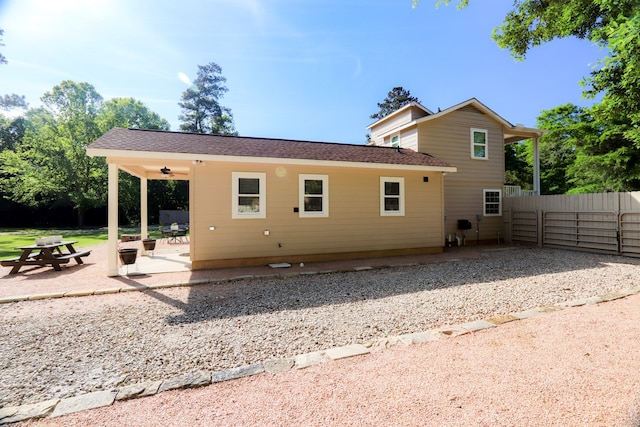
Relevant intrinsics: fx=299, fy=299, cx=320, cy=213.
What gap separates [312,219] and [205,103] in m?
29.7

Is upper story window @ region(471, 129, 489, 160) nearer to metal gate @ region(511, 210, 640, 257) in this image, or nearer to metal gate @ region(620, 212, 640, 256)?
metal gate @ region(511, 210, 640, 257)

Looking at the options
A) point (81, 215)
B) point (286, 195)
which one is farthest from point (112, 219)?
point (81, 215)

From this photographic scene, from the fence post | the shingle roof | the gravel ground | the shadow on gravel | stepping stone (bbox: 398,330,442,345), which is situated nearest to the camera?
the gravel ground

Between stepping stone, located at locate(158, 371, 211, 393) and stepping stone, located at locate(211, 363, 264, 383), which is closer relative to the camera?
stepping stone, located at locate(158, 371, 211, 393)

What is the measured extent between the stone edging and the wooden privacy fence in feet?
28.2

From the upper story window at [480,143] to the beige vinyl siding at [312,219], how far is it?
4.40m

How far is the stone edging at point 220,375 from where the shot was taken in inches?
94.7

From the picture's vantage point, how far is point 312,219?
355 inches

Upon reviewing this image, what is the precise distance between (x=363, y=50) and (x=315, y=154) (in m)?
8.57

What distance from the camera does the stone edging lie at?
2.41 m

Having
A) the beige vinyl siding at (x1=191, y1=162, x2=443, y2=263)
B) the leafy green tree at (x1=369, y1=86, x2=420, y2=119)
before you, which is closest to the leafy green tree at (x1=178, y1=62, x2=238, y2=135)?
the leafy green tree at (x1=369, y1=86, x2=420, y2=119)

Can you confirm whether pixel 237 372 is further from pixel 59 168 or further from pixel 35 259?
pixel 59 168

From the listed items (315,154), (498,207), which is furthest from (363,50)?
(498,207)

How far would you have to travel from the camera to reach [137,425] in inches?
87.1
